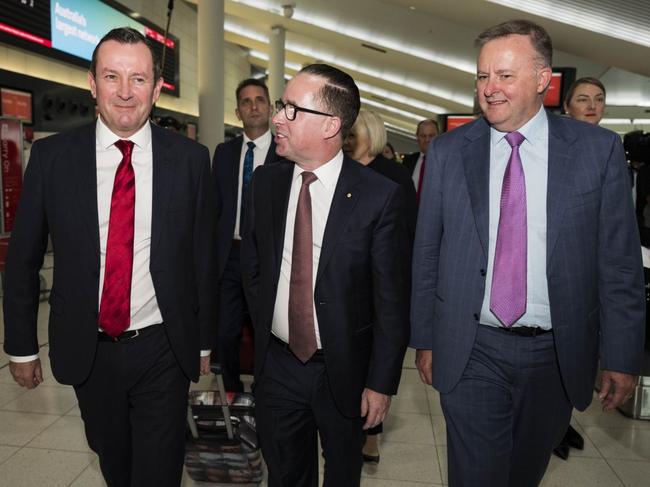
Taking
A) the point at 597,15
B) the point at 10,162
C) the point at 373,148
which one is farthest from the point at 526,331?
the point at 597,15

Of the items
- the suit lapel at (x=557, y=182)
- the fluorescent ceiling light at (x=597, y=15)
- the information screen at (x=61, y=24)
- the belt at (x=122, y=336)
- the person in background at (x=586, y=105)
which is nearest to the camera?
the suit lapel at (x=557, y=182)

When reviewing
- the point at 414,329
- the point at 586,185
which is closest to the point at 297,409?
the point at 414,329

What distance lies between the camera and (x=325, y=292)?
171 centimetres

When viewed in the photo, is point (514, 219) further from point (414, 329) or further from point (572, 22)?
point (572, 22)

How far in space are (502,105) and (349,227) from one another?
0.57 meters

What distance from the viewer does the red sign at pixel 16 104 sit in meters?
6.80

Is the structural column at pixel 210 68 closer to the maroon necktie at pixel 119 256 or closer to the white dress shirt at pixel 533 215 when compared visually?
the maroon necktie at pixel 119 256

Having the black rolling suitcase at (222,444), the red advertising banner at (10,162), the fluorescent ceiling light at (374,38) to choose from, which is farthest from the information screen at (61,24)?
the black rolling suitcase at (222,444)

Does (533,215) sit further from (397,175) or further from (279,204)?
(397,175)

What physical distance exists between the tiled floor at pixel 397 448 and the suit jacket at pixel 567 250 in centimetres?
127

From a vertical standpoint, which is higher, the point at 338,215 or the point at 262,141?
the point at 262,141

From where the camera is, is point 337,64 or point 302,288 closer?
point 302,288

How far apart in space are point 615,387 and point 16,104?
736 centimetres

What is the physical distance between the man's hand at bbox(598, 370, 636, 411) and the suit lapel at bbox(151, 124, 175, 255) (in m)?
1.44
